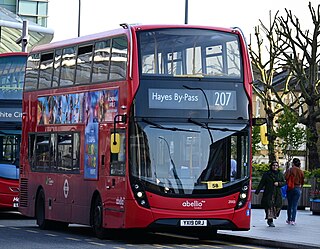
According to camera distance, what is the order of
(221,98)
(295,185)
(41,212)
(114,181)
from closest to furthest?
(221,98) → (114,181) → (41,212) → (295,185)

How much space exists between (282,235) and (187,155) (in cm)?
296

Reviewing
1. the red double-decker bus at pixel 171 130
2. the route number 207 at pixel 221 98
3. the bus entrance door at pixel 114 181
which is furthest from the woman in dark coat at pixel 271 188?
the bus entrance door at pixel 114 181

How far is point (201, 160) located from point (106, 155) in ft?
6.86

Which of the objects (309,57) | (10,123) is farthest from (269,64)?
(10,123)

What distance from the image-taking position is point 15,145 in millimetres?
31031

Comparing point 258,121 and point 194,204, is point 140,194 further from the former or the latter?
point 258,121

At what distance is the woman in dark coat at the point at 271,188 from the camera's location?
87.7 feet

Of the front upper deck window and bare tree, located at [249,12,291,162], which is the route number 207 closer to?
the front upper deck window

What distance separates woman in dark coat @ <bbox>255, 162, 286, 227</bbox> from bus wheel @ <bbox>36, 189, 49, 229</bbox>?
4.98m

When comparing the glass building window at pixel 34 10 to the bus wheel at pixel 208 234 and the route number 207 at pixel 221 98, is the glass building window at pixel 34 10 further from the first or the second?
the route number 207 at pixel 221 98

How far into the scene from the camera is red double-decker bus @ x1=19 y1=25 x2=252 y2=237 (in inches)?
846

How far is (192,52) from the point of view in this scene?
72.6 feet

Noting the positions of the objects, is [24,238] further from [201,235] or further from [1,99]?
[1,99]

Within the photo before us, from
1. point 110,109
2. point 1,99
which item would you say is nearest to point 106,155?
point 110,109
